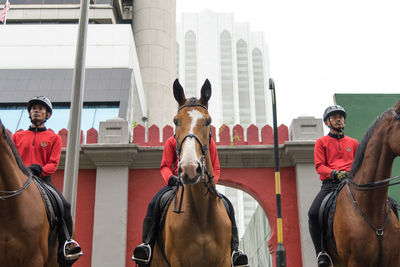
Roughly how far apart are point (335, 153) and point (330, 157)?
0.11m

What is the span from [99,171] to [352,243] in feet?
29.8

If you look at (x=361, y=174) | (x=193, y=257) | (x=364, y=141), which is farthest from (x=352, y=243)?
(x=193, y=257)

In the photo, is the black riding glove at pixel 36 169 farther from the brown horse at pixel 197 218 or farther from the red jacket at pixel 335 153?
the red jacket at pixel 335 153

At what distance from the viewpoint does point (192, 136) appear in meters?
4.75

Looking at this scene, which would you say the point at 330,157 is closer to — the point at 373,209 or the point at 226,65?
the point at 373,209

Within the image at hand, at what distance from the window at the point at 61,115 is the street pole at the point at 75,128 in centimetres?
703

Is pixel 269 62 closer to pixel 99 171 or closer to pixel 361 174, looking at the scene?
pixel 99 171

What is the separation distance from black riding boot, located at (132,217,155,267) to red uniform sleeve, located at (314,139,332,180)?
2.99 metres

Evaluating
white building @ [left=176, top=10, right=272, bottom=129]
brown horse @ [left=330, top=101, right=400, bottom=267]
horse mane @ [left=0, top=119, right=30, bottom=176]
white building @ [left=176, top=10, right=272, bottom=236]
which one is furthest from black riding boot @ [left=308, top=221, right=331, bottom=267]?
white building @ [left=176, top=10, right=272, bottom=129]

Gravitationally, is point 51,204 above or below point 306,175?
below

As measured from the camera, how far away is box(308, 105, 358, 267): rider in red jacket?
276 inches

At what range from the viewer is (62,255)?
6.09 metres

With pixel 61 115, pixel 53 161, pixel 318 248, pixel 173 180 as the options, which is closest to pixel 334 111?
pixel 318 248

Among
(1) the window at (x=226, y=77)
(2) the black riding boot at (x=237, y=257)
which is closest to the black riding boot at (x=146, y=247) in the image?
(2) the black riding boot at (x=237, y=257)
